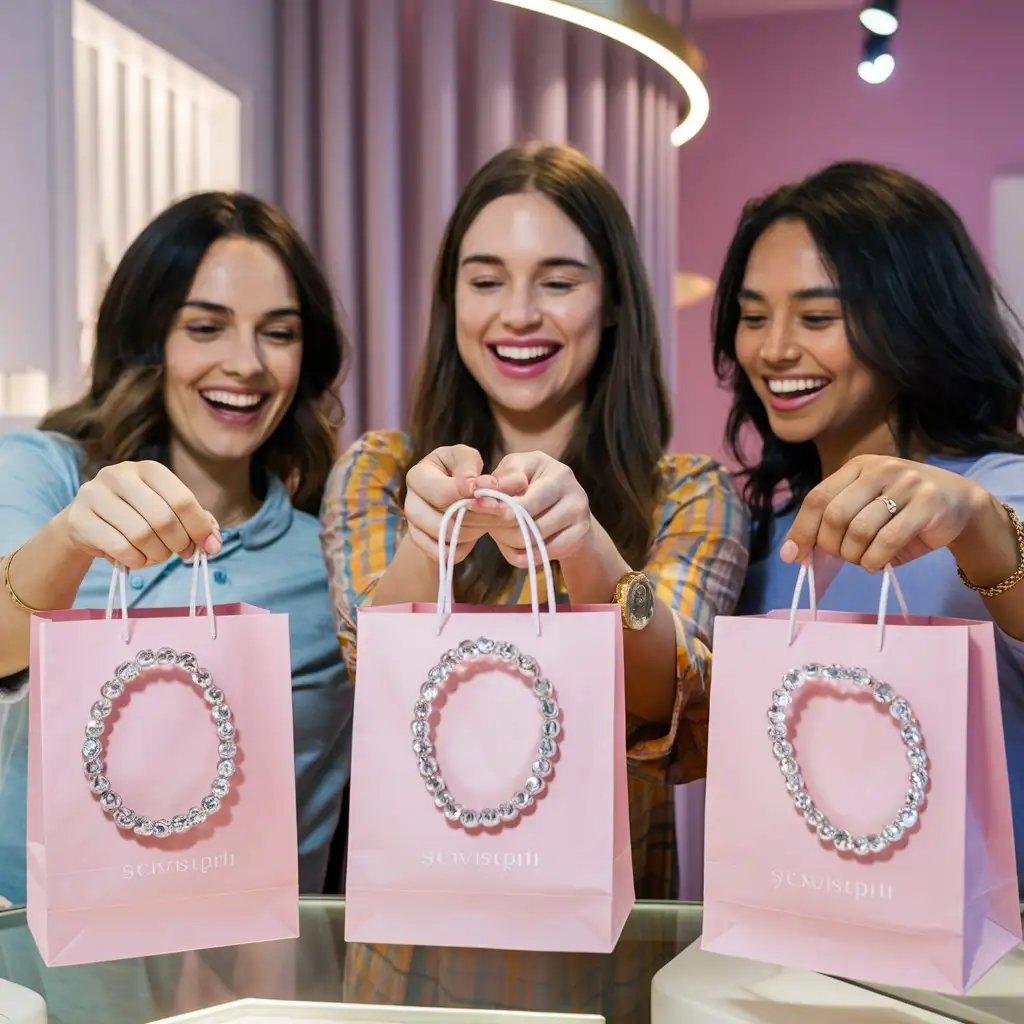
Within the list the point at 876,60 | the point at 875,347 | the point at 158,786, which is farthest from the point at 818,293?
the point at 158,786

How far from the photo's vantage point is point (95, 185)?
2.31 meters

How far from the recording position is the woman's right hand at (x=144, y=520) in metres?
0.81

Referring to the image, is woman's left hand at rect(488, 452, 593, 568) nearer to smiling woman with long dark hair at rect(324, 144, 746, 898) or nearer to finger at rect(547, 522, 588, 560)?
finger at rect(547, 522, 588, 560)

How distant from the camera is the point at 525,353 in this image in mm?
1381

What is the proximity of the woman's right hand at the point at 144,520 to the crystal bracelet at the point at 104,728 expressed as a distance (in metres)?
0.10

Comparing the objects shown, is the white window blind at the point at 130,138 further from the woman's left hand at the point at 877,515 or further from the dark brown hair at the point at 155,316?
the woman's left hand at the point at 877,515

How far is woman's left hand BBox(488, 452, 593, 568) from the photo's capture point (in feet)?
2.62

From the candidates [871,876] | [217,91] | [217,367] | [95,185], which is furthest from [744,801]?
[217,91]

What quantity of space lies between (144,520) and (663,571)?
2.01ft

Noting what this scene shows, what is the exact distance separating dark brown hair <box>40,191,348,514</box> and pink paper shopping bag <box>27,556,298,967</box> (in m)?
0.75

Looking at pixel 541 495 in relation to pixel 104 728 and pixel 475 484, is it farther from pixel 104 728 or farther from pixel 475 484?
pixel 104 728

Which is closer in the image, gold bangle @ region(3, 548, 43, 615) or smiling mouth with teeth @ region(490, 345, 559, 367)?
gold bangle @ region(3, 548, 43, 615)

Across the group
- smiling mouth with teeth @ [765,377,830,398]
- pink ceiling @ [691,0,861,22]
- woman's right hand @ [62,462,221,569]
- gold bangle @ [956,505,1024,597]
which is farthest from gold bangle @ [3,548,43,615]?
pink ceiling @ [691,0,861,22]

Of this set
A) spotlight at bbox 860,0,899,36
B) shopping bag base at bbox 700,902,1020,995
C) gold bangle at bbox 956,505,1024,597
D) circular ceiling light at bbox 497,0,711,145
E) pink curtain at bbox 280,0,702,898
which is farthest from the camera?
pink curtain at bbox 280,0,702,898
